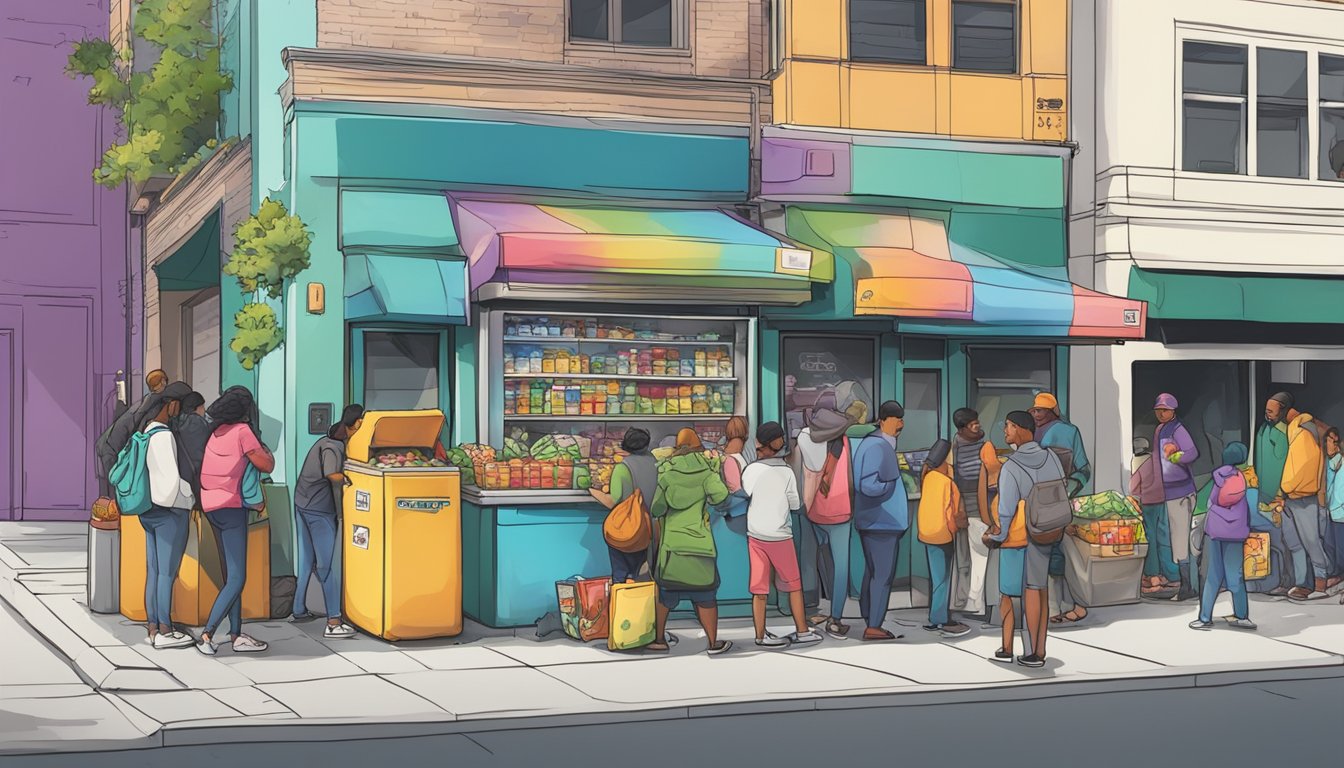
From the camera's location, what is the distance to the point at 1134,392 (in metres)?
16.9

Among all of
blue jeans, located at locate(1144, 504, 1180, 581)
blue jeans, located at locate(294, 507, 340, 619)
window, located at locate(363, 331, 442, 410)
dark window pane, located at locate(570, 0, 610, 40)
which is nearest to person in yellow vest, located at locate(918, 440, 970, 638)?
blue jeans, located at locate(1144, 504, 1180, 581)

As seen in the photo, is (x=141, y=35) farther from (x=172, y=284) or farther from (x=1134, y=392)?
(x=1134, y=392)

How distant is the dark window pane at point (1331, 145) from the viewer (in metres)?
→ 18.1

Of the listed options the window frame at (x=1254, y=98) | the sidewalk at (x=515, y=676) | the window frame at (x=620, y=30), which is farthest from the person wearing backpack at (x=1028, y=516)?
the window frame at (x=1254, y=98)

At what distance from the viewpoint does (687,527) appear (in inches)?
454

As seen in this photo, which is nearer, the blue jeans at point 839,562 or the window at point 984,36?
the blue jeans at point 839,562

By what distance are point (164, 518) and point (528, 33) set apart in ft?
20.0

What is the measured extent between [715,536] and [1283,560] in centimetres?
636

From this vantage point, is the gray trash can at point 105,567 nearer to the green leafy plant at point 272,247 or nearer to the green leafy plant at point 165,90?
the green leafy plant at point 272,247

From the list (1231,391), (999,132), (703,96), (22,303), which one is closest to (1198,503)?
(1231,391)

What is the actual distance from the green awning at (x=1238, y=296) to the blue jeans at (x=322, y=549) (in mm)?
9231

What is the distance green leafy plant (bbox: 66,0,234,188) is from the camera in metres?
16.9

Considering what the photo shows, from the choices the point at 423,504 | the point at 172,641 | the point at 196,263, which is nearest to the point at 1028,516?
the point at 423,504

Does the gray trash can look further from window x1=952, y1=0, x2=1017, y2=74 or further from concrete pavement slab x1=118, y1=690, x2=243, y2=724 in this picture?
window x1=952, y1=0, x2=1017, y2=74
